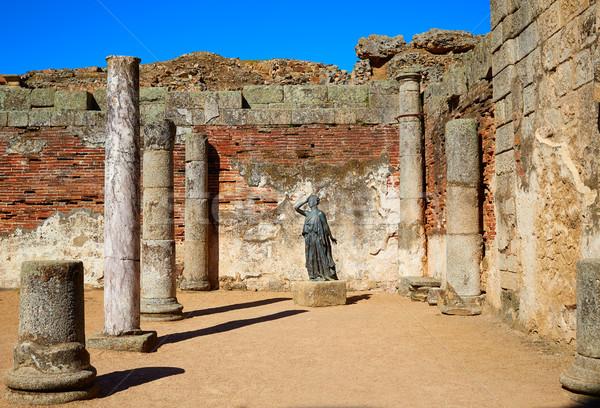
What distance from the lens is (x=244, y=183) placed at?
11.5 m

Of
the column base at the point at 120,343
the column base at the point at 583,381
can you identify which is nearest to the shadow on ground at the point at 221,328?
the column base at the point at 120,343

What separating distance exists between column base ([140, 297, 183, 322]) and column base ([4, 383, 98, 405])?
3812mm

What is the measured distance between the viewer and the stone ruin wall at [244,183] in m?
11.4

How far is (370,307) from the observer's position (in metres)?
9.37

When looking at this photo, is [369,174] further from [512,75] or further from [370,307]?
[512,75]

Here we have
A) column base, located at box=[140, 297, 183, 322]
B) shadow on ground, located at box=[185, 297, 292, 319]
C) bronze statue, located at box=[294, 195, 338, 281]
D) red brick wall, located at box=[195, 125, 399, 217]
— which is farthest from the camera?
red brick wall, located at box=[195, 125, 399, 217]

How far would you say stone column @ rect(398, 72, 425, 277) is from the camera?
11.1m

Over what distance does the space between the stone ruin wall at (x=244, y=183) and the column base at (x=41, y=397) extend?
707cm

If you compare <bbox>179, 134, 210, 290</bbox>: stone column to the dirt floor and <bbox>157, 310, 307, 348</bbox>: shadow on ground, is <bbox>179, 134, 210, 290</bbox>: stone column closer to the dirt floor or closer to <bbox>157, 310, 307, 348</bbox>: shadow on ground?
the dirt floor

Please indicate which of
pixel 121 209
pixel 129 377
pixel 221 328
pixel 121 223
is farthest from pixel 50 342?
pixel 221 328

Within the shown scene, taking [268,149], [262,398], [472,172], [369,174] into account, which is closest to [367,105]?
[369,174]

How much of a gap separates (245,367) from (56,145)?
321 inches

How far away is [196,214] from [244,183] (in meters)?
1.18

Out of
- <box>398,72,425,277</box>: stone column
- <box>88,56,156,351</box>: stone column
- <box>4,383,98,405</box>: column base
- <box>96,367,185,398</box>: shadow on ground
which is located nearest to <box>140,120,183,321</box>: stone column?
<box>88,56,156,351</box>: stone column
